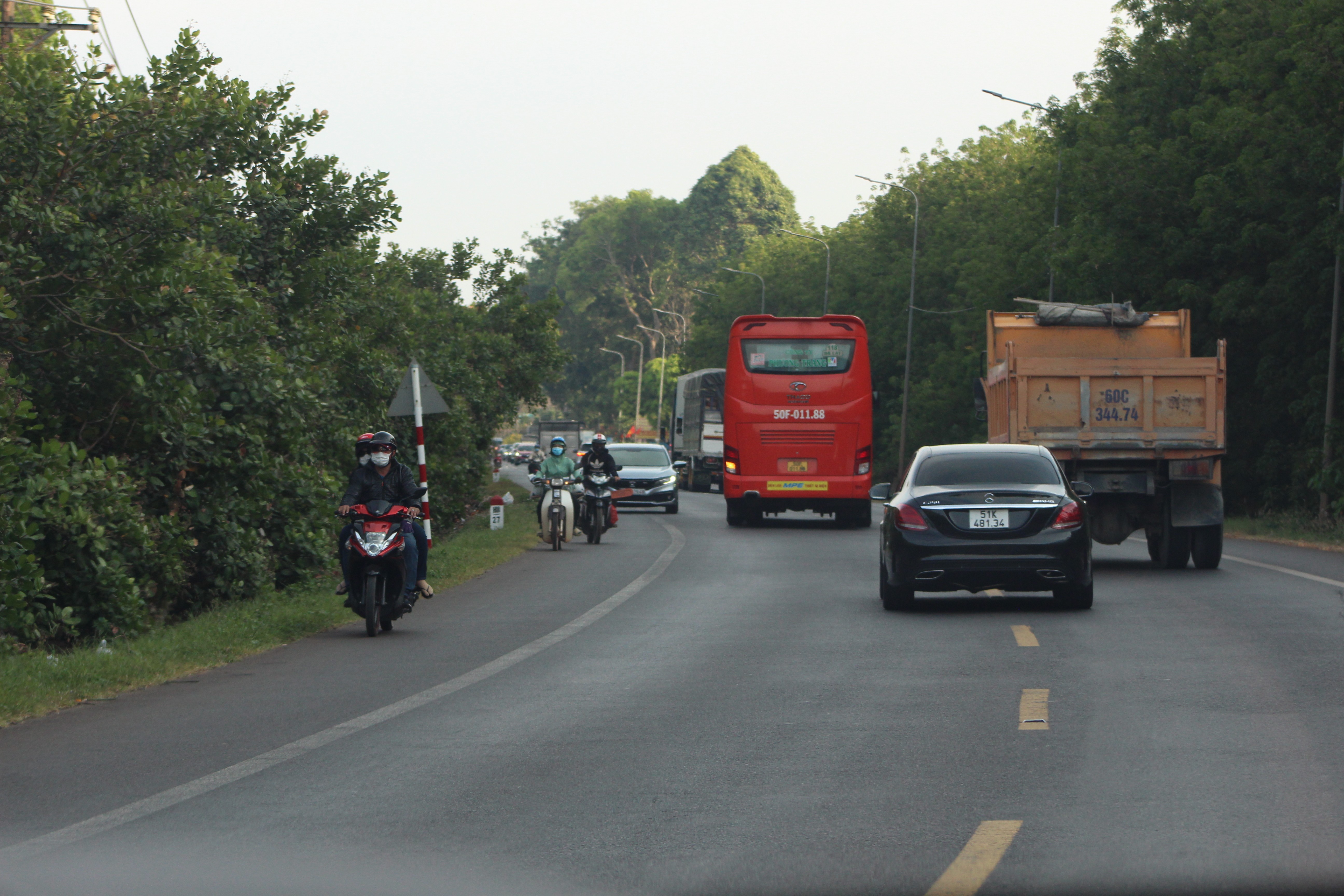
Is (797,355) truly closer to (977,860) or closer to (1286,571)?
(1286,571)

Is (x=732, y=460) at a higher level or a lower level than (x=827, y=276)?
lower

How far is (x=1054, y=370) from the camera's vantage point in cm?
2138

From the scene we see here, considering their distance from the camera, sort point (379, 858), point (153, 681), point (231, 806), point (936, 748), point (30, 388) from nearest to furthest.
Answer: point (379, 858), point (231, 806), point (936, 748), point (153, 681), point (30, 388)

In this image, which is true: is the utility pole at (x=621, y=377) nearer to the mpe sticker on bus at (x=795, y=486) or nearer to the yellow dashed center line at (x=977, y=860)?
the mpe sticker on bus at (x=795, y=486)

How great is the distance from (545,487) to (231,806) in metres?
19.7

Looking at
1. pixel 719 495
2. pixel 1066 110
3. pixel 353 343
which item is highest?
pixel 1066 110

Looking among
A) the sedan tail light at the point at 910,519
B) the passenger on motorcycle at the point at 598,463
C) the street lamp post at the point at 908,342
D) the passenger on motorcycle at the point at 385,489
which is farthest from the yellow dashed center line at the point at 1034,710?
the street lamp post at the point at 908,342

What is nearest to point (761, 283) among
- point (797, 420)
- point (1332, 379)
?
point (797, 420)

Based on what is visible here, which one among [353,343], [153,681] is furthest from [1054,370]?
[153,681]

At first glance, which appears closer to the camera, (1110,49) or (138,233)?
(138,233)

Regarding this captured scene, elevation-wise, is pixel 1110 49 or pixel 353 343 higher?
pixel 1110 49

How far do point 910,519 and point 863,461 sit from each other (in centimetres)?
1778

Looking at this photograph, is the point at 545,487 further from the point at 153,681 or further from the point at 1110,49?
the point at 1110,49

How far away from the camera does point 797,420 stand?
110 ft
